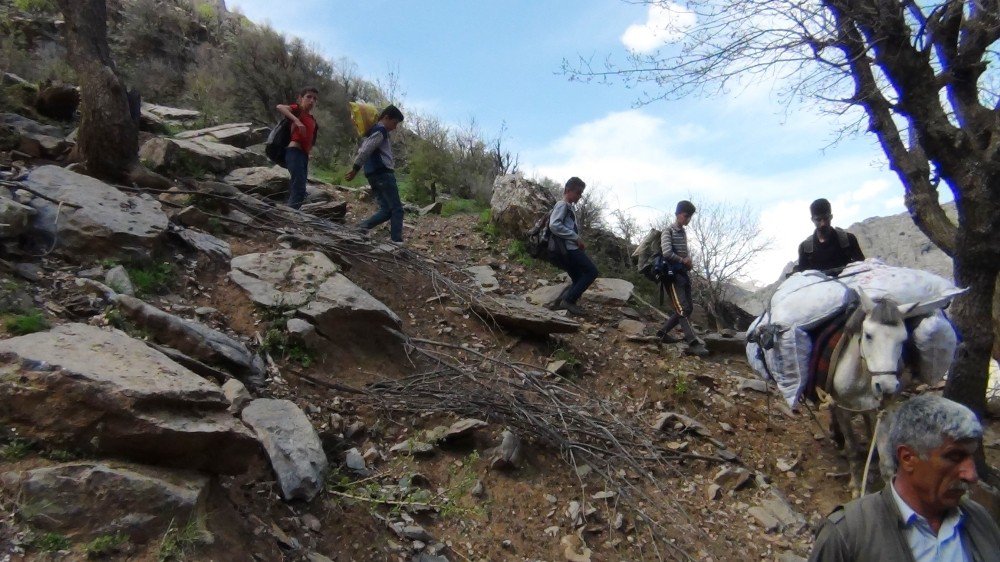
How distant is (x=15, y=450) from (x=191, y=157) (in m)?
6.72

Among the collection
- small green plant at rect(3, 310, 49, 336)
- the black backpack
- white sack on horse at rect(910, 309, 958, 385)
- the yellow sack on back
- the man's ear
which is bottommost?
small green plant at rect(3, 310, 49, 336)

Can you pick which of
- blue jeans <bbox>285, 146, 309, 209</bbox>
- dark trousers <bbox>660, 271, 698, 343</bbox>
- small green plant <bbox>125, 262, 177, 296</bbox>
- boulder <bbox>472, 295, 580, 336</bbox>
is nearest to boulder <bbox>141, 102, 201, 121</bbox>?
blue jeans <bbox>285, 146, 309, 209</bbox>

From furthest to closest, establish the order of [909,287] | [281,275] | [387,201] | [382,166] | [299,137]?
[387,201], [382,166], [299,137], [281,275], [909,287]

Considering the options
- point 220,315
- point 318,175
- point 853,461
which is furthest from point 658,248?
point 318,175

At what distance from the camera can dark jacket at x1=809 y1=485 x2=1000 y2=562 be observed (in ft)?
6.52

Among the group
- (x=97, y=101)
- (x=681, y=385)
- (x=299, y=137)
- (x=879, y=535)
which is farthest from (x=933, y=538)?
(x=97, y=101)

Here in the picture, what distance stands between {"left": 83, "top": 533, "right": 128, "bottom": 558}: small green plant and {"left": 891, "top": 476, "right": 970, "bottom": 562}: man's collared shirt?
293cm

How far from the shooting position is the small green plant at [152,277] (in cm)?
498

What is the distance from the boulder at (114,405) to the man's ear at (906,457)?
2936 millimetres

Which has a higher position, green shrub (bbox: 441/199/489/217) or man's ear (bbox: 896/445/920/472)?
green shrub (bbox: 441/199/489/217)

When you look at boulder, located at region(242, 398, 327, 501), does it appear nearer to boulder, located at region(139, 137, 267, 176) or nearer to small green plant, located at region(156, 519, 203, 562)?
small green plant, located at region(156, 519, 203, 562)

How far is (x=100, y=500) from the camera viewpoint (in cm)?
259

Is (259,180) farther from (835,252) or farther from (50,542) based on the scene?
(835,252)

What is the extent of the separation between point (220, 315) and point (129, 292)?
2.30 ft
